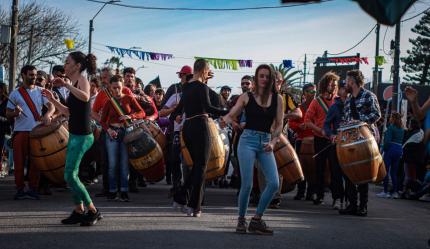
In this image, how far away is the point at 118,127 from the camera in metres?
9.82

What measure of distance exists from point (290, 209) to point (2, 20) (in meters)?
41.3

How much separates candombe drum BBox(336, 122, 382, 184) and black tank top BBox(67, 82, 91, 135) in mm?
3356

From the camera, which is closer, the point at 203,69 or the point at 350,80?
the point at 203,69

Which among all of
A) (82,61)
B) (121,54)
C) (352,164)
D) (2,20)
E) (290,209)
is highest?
(2,20)

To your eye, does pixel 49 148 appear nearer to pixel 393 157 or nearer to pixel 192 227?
pixel 192 227

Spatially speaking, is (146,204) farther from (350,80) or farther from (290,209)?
(350,80)

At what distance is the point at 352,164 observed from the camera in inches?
338

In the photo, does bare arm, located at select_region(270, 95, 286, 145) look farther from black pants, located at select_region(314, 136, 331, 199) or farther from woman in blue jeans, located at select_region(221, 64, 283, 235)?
black pants, located at select_region(314, 136, 331, 199)

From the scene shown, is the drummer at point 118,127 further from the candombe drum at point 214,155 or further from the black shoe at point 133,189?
the black shoe at point 133,189

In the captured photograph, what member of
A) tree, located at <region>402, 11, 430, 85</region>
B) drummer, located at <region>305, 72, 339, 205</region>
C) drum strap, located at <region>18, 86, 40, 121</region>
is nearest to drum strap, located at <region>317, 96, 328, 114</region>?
drummer, located at <region>305, 72, 339, 205</region>

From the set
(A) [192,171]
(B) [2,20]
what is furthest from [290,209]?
(B) [2,20]

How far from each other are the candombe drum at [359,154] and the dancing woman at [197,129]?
68.5 inches

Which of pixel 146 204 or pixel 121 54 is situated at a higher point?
pixel 121 54

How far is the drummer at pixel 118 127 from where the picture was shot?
9812 mm
